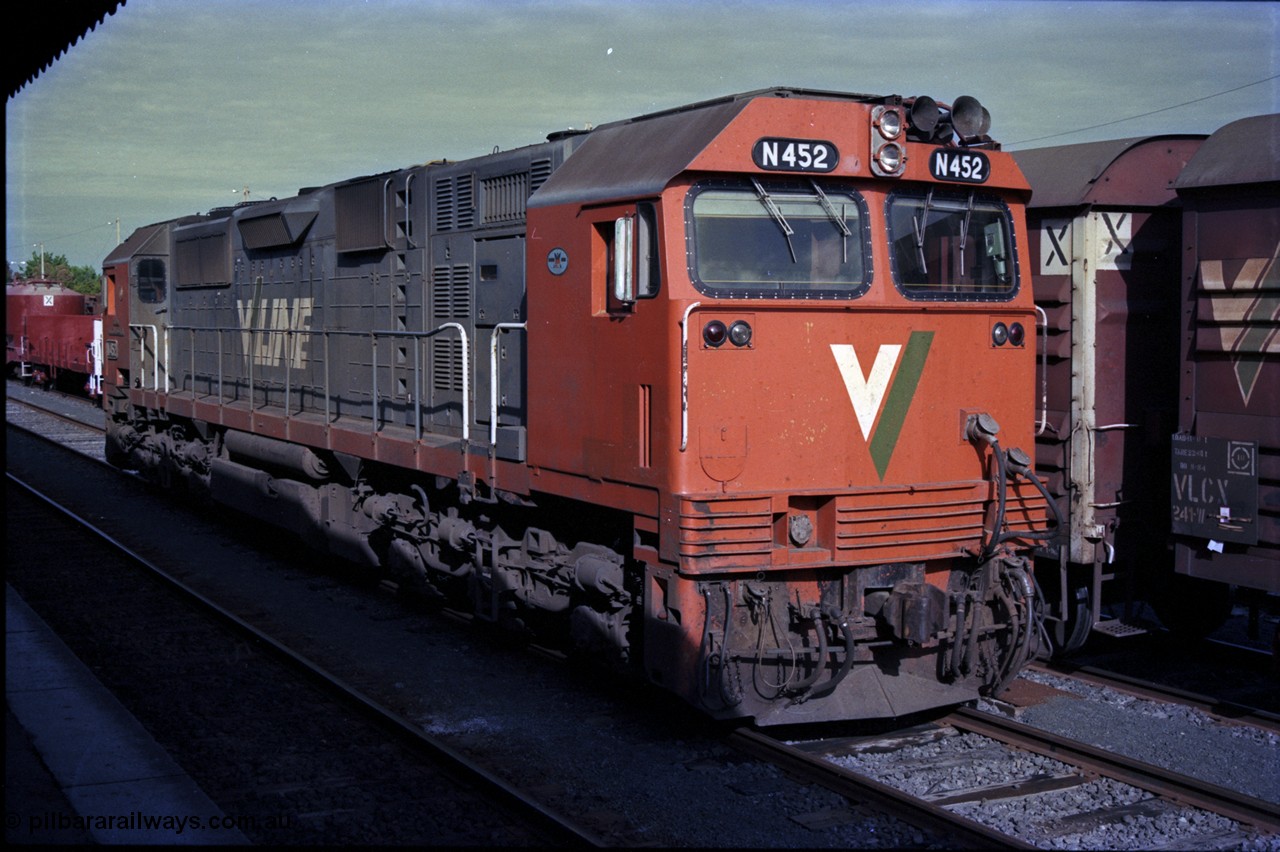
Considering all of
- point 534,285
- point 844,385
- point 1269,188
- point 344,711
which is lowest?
point 344,711

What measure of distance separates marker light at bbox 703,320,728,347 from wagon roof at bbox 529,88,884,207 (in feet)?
2.46

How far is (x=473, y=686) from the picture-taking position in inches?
320

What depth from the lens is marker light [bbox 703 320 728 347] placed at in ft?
20.6

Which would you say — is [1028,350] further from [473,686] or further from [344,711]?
[344,711]

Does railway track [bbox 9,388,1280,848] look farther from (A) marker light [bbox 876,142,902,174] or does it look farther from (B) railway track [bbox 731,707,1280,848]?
(A) marker light [bbox 876,142,902,174]

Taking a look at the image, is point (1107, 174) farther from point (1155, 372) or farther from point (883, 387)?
point (883, 387)

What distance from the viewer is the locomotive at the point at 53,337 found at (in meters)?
32.7

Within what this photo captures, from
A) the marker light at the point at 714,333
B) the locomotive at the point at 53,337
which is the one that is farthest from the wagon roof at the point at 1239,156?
the locomotive at the point at 53,337

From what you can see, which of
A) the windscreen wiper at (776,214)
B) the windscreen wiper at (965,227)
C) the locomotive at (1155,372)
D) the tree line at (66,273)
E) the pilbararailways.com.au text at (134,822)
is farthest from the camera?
the tree line at (66,273)

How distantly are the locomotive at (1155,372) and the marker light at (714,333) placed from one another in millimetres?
3308

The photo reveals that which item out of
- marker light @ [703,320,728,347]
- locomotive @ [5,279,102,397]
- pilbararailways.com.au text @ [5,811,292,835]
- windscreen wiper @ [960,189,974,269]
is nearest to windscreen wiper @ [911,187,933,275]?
windscreen wiper @ [960,189,974,269]

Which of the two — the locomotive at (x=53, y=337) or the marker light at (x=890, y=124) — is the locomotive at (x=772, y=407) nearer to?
the marker light at (x=890, y=124)

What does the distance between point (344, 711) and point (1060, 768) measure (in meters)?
4.26

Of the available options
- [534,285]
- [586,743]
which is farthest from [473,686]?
[534,285]
